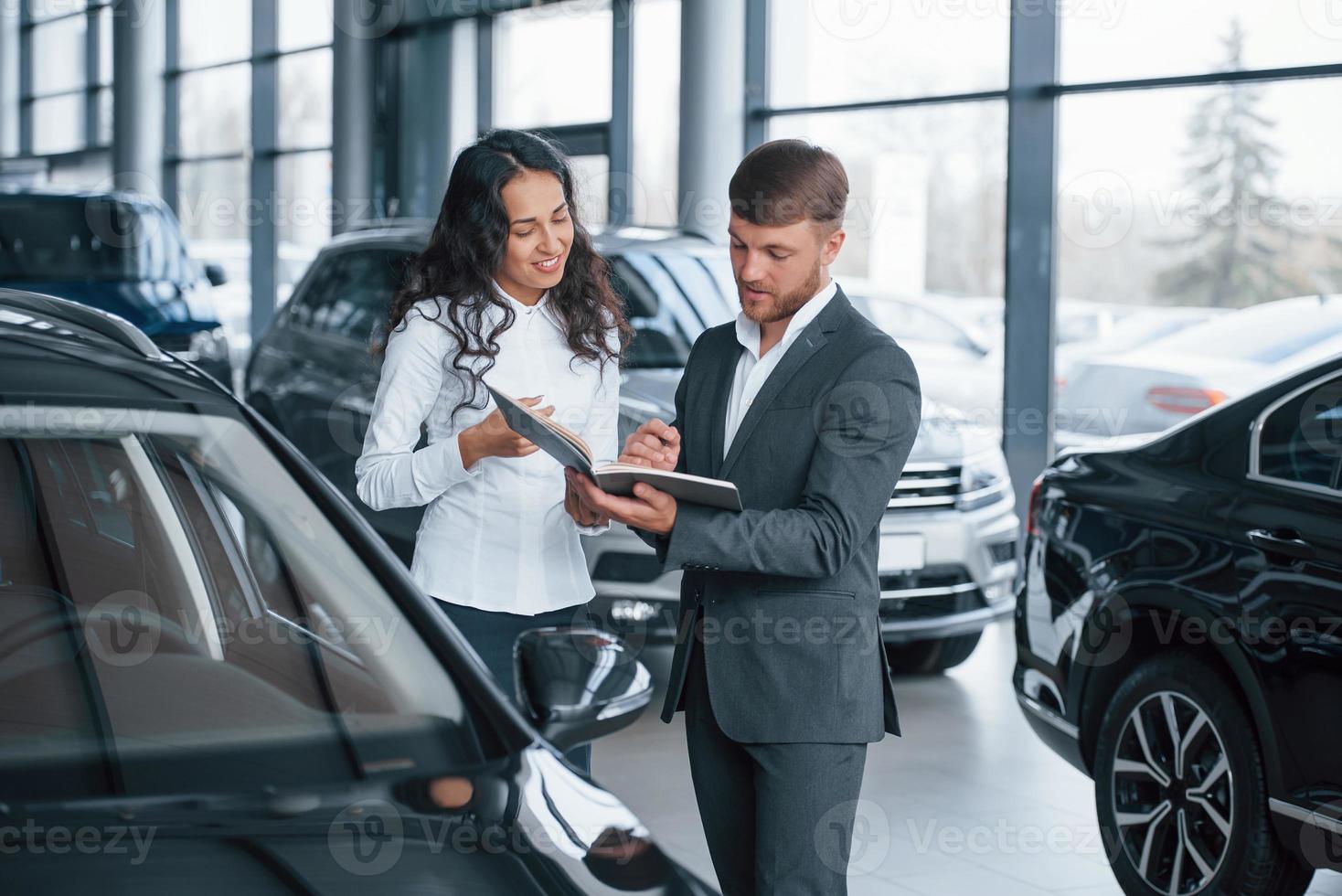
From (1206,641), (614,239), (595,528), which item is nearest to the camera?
(595,528)

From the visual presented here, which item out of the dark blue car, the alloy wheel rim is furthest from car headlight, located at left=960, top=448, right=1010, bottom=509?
the dark blue car

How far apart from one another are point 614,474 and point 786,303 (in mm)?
405

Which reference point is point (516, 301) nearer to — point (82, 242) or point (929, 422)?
point (929, 422)

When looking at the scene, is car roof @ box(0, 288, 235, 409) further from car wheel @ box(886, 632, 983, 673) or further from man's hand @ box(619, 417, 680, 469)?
car wheel @ box(886, 632, 983, 673)

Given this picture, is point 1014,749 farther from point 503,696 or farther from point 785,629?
point 503,696

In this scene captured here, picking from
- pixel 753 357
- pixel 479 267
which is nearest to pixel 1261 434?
pixel 753 357

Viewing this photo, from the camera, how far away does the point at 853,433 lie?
2.22 metres

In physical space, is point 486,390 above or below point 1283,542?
above

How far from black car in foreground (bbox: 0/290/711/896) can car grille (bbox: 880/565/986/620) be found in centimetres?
338

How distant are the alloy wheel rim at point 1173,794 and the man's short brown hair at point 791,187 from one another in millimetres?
1754

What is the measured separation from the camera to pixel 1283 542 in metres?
3.27

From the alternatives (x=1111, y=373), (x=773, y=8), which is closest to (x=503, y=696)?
(x=1111, y=373)

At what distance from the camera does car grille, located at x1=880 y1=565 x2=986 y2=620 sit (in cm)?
549

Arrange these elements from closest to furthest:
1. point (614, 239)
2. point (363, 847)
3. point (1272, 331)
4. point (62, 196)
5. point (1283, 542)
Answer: point (363, 847) → point (1283, 542) → point (614, 239) → point (1272, 331) → point (62, 196)
